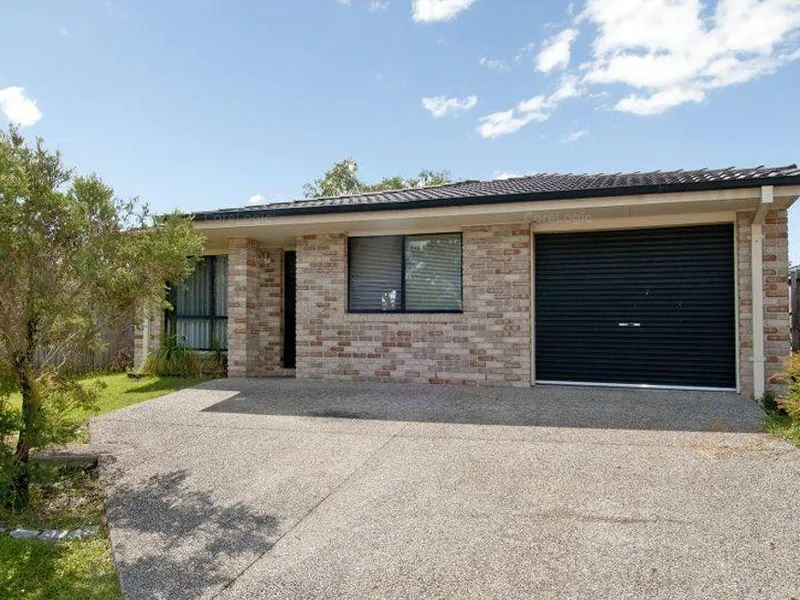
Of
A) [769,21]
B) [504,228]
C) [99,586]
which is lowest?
[99,586]

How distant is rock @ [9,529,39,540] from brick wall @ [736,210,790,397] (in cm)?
870

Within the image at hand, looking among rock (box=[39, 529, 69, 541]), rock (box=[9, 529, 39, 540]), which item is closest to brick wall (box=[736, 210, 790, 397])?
rock (box=[39, 529, 69, 541])

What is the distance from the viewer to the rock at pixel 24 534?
348 cm

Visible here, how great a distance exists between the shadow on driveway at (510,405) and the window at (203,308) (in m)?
2.32

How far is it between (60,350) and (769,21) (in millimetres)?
9812

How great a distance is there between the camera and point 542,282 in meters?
8.77

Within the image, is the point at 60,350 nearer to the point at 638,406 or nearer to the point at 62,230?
the point at 62,230

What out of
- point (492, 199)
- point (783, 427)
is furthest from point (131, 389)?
point (783, 427)

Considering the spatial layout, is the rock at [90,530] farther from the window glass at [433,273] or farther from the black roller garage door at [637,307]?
the black roller garage door at [637,307]

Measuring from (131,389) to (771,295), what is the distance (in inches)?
420

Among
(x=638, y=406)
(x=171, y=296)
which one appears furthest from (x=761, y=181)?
(x=171, y=296)

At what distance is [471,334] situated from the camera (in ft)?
28.4

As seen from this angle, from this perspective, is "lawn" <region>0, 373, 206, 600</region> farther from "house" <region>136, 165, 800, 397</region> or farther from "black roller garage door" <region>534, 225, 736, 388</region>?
"black roller garage door" <region>534, 225, 736, 388</region>

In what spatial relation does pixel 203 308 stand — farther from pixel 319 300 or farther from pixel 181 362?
pixel 319 300
